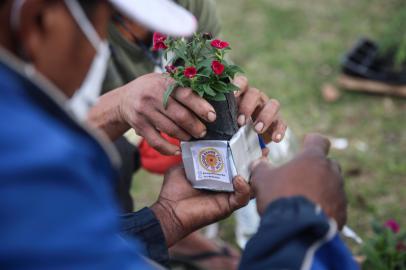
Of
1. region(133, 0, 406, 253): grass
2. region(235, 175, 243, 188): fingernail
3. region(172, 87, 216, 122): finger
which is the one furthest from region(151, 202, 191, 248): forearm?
region(133, 0, 406, 253): grass

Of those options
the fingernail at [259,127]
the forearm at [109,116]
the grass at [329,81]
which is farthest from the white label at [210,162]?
the grass at [329,81]

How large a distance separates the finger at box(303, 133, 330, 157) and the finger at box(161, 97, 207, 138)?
0.40 metres

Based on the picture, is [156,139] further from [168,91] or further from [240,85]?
[240,85]

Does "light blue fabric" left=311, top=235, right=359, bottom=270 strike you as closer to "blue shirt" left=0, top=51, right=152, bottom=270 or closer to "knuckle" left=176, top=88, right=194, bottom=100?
"blue shirt" left=0, top=51, right=152, bottom=270

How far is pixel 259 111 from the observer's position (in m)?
2.19

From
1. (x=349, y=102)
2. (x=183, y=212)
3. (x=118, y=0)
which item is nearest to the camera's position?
(x=118, y=0)

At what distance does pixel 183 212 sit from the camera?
6.85ft

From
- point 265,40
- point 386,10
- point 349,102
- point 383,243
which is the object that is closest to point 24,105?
point 383,243

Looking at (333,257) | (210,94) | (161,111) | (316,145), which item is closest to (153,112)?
(161,111)

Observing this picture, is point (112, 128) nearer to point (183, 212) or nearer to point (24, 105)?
point (183, 212)

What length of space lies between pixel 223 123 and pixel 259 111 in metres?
0.26

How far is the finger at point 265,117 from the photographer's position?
212 centimetres

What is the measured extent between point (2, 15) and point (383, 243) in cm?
195

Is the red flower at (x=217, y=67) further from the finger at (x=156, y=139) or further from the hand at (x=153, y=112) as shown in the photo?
the finger at (x=156, y=139)
